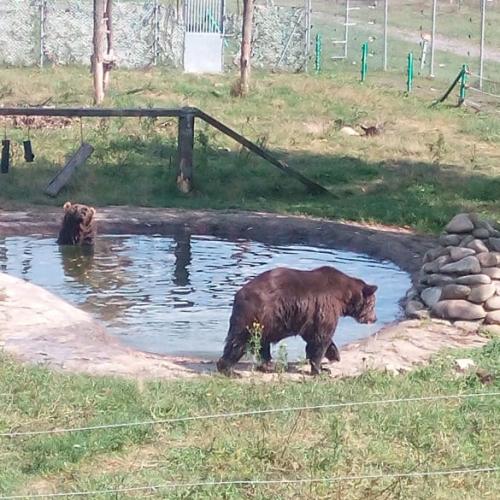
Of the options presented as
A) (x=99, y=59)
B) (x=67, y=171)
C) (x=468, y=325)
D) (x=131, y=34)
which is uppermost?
(x=131, y=34)

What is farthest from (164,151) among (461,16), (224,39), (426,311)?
(461,16)

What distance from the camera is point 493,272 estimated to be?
1112 cm

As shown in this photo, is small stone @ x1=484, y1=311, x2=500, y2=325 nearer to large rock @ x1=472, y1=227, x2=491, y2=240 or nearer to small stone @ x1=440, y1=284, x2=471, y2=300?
small stone @ x1=440, y1=284, x2=471, y2=300

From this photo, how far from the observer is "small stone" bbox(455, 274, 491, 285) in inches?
432

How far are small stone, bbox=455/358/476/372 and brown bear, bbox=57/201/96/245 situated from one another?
719 centimetres

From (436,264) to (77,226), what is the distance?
550 cm

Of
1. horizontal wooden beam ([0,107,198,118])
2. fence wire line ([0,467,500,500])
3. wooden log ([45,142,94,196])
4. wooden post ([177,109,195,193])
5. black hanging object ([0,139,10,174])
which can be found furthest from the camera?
black hanging object ([0,139,10,174])

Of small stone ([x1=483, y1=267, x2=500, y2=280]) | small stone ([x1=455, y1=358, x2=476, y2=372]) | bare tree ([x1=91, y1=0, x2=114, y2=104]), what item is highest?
bare tree ([x1=91, y1=0, x2=114, y2=104])

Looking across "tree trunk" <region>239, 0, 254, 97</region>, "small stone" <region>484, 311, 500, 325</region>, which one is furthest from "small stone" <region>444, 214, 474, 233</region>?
"tree trunk" <region>239, 0, 254, 97</region>

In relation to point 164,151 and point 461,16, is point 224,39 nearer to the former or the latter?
point 461,16

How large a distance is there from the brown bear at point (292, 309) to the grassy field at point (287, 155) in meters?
7.44

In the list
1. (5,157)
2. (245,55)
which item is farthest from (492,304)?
(245,55)

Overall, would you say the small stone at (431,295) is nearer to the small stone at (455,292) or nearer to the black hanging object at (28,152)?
the small stone at (455,292)

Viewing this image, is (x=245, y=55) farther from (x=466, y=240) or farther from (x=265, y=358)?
(x=265, y=358)
